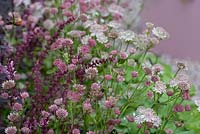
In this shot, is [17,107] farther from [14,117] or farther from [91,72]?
[91,72]

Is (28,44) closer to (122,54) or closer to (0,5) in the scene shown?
(0,5)

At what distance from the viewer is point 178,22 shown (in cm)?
424

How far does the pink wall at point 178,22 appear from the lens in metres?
3.86

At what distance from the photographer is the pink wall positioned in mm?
3861

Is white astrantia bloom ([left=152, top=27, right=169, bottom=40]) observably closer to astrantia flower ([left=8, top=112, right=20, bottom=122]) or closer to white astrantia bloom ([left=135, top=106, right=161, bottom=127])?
white astrantia bloom ([left=135, top=106, right=161, bottom=127])

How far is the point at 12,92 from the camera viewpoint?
69.6 inches

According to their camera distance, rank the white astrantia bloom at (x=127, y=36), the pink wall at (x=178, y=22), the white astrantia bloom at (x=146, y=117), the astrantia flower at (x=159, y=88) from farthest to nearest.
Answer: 1. the pink wall at (x=178, y=22)
2. the white astrantia bloom at (x=127, y=36)
3. the astrantia flower at (x=159, y=88)
4. the white astrantia bloom at (x=146, y=117)

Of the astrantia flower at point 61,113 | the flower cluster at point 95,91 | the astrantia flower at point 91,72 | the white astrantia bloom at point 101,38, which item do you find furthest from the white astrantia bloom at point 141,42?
the astrantia flower at point 61,113

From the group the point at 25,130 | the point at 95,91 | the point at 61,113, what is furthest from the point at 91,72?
the point at 25,130

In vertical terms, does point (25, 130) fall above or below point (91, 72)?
below

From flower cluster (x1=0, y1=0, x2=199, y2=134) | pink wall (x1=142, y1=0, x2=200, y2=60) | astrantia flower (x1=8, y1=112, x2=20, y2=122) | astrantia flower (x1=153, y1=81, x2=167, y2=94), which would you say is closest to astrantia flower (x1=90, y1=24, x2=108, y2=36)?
flower cluster (x1=0, y1=0, x2=199, y2=134)

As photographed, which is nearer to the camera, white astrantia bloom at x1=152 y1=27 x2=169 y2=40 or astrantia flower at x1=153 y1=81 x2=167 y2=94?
astrantia flower at x1=153 y1=81 x2=167 y2=94

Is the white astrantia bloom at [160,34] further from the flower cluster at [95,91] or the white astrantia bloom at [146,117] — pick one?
the white astrantia bloom at [146,117]

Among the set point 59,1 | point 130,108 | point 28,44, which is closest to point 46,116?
point 130,108
